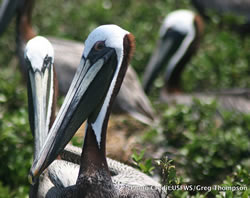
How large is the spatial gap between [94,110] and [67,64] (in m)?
2.47

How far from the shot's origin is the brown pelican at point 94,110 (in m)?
2.20

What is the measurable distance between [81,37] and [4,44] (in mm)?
919

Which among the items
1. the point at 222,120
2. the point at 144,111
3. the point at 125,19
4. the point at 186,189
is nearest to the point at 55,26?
the point at 125,19

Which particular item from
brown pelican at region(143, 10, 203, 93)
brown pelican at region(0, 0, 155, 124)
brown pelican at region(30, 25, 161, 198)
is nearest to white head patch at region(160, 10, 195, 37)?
brown pelican at region(143, 10, 203, 93)

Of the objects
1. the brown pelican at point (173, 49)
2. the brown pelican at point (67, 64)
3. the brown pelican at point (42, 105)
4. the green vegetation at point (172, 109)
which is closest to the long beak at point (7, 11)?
the brown pelican at point (67, 64)

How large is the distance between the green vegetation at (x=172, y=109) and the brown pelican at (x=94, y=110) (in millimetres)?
302

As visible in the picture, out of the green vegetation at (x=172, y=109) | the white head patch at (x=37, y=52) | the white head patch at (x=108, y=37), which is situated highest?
the white head patch at (x=108, y=37)

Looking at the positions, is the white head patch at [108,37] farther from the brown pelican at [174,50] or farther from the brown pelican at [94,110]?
the brown pelican at [174,50]

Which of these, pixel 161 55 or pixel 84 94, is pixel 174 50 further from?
pixel 84 94

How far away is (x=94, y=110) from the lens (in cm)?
231

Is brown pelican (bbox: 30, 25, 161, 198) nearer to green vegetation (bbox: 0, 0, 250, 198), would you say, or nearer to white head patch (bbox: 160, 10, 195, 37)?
green vegetation (bbox: 0, 0, 250, 198)

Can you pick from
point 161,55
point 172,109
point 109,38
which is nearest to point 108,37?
point 109,38

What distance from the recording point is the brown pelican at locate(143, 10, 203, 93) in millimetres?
5070

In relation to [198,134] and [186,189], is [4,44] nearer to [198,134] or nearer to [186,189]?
[198,134]
